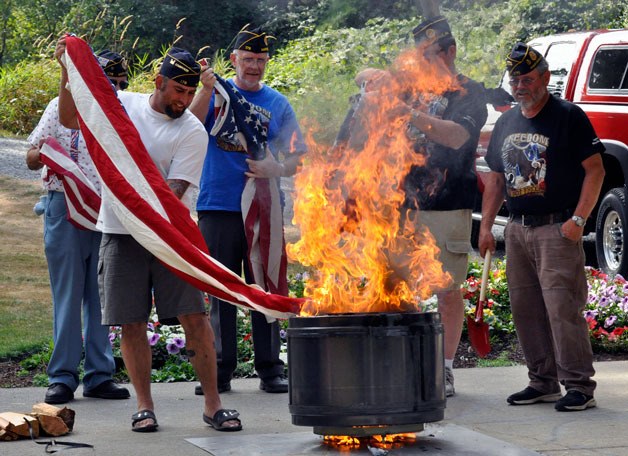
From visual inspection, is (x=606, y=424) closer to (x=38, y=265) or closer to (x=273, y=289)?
(x=273, y=289)

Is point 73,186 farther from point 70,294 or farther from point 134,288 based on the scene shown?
point 134,288

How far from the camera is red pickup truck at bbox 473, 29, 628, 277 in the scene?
11773mm

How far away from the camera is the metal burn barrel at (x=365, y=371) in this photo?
5.73m

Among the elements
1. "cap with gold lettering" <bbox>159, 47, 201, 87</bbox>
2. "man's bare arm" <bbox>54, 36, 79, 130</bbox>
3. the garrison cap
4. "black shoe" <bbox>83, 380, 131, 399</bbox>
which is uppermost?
the garrison cap

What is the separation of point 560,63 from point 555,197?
6.18 metres

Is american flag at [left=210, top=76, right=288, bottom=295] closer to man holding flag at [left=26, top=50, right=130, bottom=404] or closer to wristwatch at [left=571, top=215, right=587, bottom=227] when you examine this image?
man holding flag at [left=26, top=50, right=130, bottom=404]

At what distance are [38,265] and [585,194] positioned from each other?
285 inches

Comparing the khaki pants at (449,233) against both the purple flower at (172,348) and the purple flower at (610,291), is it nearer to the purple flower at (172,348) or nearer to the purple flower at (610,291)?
the purple flower at (172,348)

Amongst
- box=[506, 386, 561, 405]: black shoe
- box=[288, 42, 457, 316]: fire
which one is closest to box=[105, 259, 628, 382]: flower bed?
box=[506, 386, 561, 405]: black shoe

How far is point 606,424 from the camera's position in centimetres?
657

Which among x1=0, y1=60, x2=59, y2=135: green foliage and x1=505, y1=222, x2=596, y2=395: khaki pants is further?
x1=0, y1=60, x2=59, y2=135: green foliage

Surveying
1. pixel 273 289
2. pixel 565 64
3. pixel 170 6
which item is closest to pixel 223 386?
pixel 273 289

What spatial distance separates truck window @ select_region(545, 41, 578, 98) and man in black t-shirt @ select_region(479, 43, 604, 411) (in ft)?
18.5

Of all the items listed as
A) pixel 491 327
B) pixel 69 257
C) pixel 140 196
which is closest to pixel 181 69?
pixel 140 196
